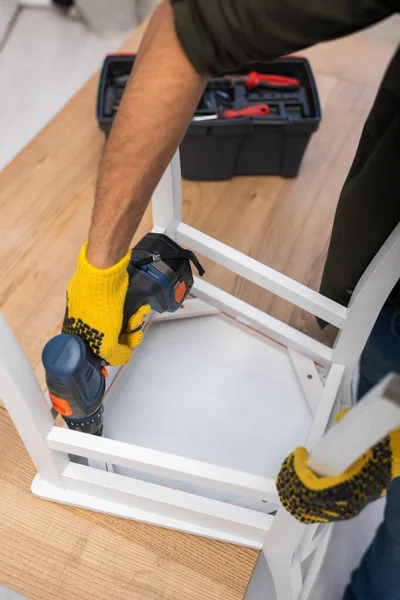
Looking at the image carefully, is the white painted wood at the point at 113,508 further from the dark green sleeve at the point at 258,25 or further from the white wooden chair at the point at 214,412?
the dark green sleeve at the point at 258,25

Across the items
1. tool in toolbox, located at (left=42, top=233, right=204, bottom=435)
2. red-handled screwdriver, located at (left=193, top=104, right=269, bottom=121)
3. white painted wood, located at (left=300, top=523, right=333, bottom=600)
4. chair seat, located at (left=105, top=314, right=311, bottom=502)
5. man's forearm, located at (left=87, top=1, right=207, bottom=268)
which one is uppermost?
man's forearm, located at (left=87, top=1, right=207, bottom=268)

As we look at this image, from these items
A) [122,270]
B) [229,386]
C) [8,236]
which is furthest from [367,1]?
[8,236]

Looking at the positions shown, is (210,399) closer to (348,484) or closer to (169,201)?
(169,201)

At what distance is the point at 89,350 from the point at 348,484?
12.9 inches

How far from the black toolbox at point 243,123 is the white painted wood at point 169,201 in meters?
0.25

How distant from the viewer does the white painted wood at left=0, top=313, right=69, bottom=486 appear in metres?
0.48

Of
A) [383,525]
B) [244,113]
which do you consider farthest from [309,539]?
[244,113]

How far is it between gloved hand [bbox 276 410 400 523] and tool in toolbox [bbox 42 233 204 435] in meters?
0.26

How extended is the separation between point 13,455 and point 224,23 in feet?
2.05

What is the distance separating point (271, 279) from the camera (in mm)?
741

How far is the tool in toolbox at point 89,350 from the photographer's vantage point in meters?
0.55

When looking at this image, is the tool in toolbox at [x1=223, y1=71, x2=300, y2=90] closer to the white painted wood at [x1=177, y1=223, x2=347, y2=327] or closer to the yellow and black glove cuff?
the white painted wood at [x1=177, y1=223, x2=347, y2=327]

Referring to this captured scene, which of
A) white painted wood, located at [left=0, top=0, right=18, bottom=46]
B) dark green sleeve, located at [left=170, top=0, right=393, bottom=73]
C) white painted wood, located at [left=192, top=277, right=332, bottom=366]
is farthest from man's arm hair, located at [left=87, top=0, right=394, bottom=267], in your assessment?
white painted wood, located at [left=0, top=0, right=18, bottom=46]

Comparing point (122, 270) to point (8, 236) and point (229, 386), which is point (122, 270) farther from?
point (8, 236)
